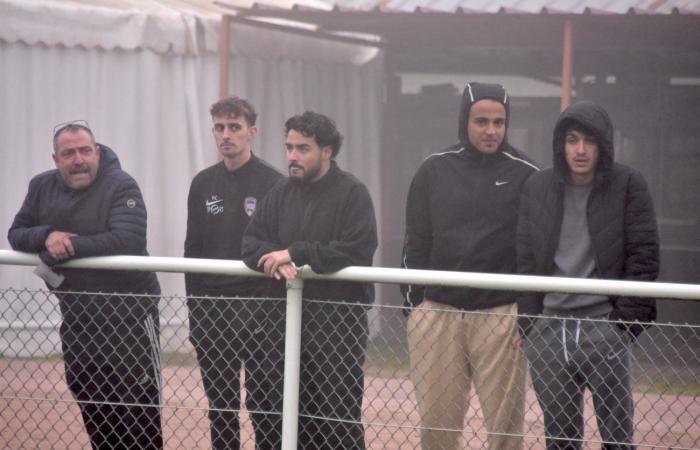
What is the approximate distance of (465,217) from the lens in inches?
197

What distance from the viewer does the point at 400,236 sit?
35.7 feet

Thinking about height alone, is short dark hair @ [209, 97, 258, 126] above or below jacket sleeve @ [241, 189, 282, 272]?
above

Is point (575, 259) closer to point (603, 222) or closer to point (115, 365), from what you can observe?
point (603, 222)

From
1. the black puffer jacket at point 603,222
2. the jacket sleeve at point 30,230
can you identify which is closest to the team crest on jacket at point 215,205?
the jacket sleeve at point 30,230

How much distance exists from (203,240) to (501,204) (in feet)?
4.92

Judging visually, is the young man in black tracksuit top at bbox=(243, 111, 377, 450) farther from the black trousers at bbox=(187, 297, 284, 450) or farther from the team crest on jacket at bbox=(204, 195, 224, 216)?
the team crest on jacket at bbox=(204, 195, 224, 216)

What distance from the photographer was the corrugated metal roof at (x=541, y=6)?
8.42 metres

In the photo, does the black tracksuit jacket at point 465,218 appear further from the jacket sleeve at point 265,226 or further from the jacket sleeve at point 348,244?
the jacket sleeve at point 265,226

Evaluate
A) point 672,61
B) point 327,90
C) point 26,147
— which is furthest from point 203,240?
point 672,61

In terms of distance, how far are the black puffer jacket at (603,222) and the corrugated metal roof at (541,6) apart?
3883mm

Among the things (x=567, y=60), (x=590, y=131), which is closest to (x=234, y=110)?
(x=590, y=131)

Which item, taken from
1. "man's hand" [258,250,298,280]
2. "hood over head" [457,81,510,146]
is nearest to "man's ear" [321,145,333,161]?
"hood over head" [457,81,510,146]

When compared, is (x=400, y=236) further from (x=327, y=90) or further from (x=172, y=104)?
(x=172, y=104)

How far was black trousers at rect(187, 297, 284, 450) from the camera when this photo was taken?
4.52 m
